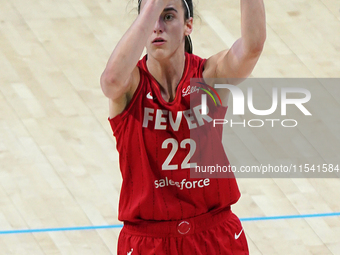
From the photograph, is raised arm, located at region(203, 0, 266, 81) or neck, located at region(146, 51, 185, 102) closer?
raised arm, located at region(203, 0, 266, 81)

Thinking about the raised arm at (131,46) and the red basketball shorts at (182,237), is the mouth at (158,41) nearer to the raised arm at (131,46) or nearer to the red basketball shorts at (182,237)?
the raised arm at (131,46)

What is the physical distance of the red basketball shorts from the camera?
2461mm

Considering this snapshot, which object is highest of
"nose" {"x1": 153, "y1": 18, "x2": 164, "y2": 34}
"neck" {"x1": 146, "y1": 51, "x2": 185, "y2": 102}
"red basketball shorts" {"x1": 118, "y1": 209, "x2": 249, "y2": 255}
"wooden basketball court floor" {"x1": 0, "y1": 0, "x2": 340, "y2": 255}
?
"nose" {"x1": 153, "y1": 18, "x2": 164, "y2": 34}

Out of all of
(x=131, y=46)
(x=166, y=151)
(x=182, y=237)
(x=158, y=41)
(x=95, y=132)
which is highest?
(x=131, y=46)

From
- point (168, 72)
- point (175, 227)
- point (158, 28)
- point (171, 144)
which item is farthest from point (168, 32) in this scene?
point (175, 227)

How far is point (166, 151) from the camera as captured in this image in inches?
93.0

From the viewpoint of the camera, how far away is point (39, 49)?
5.05m

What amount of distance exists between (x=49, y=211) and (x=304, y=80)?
2229mm

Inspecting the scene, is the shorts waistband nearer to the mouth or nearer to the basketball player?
the basketball player

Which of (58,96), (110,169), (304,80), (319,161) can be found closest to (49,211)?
(110,169)

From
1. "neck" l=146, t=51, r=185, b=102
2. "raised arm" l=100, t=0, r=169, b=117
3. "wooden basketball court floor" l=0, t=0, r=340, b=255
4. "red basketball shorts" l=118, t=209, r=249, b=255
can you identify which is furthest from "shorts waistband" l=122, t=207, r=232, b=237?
"wooden basketball court floor" l=0, t=0, r=340, b=255

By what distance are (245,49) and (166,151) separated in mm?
493

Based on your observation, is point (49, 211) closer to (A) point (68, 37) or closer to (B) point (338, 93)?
(A) point (68, 37)

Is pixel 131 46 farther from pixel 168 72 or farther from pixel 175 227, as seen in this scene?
pixel 175 227
